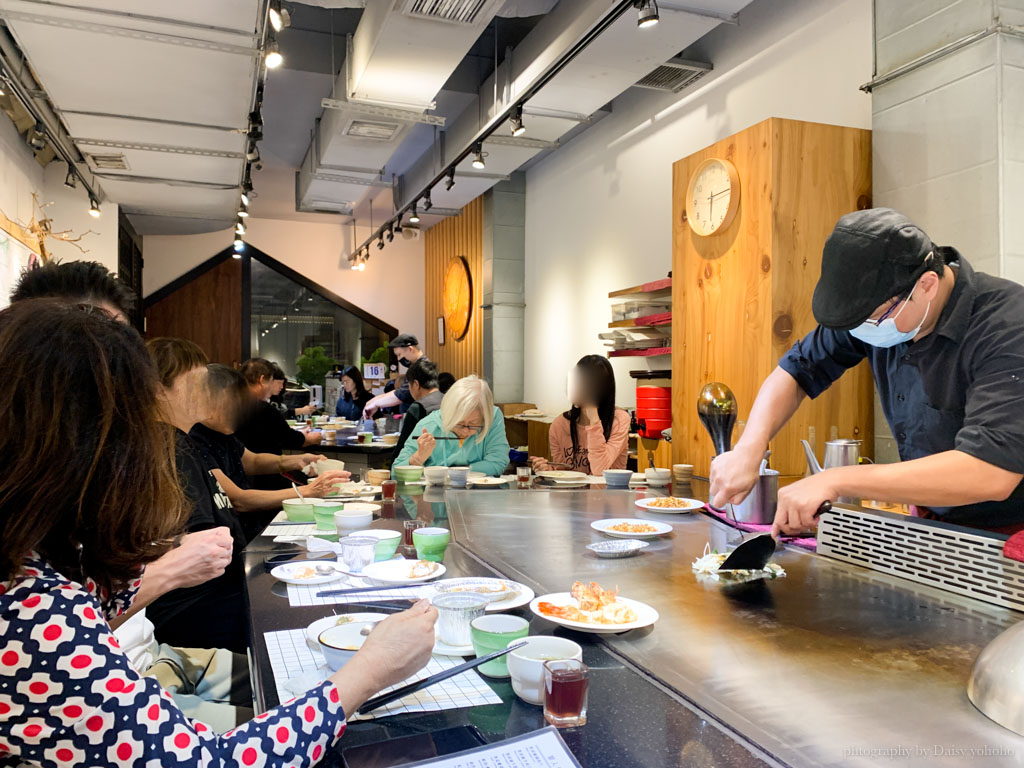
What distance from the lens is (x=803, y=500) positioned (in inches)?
65.6

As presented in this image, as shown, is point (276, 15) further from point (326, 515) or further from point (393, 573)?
point (393, 573)

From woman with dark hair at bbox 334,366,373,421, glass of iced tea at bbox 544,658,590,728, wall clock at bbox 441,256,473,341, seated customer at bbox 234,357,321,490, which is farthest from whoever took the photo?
wall clock at bbox 441,256,473,341

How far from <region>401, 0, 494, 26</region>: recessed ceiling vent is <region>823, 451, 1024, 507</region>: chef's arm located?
343 centimetres

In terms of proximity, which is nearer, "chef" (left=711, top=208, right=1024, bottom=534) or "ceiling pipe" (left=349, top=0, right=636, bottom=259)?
"chef" (left=711, top=208, right=1024, bottom=534)

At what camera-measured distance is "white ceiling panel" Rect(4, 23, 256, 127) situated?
3922 mm

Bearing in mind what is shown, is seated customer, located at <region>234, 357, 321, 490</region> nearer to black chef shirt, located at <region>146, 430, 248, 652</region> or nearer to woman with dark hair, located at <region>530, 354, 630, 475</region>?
woman with dark hair, located at <region>530, 354, 630, 475</region>

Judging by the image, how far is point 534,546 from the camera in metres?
1.98

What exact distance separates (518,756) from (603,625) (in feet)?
1.34

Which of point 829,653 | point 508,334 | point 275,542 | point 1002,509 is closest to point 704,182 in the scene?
point 1002,509

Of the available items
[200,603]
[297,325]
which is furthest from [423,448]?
[297,325]

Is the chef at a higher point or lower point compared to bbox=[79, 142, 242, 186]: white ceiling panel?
lower

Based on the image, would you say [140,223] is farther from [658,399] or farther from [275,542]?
[275,542]

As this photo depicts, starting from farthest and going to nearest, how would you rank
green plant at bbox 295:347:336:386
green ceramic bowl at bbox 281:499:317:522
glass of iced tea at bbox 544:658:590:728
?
green plant at bbox 295:347:336:386, green ceramic bowl at bbox 281:499:317:522, glass of iced tea at bbox 544:658:590:728

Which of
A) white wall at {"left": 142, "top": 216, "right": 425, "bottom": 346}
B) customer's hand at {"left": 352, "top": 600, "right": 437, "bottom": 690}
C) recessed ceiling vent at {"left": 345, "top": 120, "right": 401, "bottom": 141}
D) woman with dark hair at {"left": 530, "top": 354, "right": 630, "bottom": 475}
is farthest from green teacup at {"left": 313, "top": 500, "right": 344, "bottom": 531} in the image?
white wall at {"left": 142, "top": 216, "right": 425, "bottom": 346}
